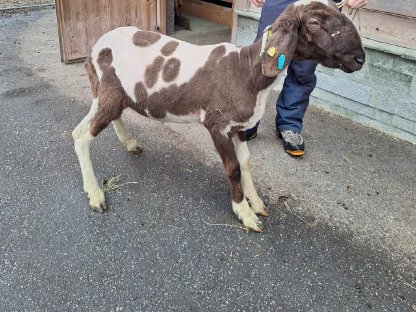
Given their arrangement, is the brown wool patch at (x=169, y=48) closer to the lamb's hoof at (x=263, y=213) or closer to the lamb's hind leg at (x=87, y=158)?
the lamb's hind leg at (x=87, y=158)

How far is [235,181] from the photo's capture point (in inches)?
112

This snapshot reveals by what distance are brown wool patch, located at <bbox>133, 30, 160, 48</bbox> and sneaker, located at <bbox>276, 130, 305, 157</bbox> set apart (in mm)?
1627

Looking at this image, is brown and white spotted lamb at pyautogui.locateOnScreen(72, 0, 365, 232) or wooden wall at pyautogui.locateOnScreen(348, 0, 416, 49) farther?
wooden wall at pyautogui.locateOnScreen(348, 0, 416, 49)

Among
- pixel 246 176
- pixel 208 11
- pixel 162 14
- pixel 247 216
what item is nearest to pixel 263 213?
pixel 247 216

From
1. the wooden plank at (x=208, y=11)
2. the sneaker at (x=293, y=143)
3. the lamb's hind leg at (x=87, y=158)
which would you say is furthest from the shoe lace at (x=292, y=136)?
the wooden plank at (x=208, y=11)

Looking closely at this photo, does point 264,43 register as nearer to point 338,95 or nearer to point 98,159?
point 98,159

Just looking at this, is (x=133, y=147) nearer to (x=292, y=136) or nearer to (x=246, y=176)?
(x=246, y=176)

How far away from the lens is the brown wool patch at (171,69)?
9.19 ft

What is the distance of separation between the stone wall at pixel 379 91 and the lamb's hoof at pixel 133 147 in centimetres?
239

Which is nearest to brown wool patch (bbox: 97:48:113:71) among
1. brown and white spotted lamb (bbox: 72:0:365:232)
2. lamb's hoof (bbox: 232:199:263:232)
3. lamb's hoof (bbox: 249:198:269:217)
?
brown and white spotted lamb (bbox: 72:0:365:232)

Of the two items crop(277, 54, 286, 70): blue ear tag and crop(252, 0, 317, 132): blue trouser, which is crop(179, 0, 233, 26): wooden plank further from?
crop(277, 54, 286, 70): blue ear tag

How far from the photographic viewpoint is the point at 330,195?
10.9 feet

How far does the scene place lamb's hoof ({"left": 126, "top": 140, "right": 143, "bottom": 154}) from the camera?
3760mm

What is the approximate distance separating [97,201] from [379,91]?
3.14 meters
